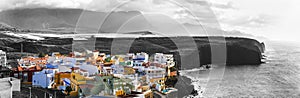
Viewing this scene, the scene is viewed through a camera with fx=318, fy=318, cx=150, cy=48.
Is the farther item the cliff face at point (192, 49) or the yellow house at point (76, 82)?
the cliff face at point (192, 49)

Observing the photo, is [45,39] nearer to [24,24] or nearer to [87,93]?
[24,24]

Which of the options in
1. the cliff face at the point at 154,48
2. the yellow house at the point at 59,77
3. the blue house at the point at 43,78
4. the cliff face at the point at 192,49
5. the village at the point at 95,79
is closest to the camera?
the village at the point at 95,79

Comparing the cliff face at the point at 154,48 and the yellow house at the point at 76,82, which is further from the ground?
the cliff face at the point at 154,48

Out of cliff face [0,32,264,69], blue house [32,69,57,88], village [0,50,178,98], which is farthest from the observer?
cliff face [0,32,264,69]

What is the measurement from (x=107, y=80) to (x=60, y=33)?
18618mm

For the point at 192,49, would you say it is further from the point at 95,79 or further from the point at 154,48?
the point at 95,79

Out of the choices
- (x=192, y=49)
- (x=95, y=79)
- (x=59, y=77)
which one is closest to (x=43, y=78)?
(x=59, y=77)

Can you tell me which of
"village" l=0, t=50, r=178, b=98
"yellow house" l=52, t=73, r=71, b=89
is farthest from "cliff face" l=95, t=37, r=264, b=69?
"yellow house" l=52, t=73, r=71, b=89

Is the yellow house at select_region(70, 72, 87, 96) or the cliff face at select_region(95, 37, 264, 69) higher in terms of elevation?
the cliff face at select_region(95, 37, 264, 69)

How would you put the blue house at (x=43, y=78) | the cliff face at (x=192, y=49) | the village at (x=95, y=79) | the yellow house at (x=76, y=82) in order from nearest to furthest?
the village at (x=95, y=79) → the yellow house at (x=76, y=82) → the blue house at (x=43, y=78) → the cliff face at (x=192, y=49)

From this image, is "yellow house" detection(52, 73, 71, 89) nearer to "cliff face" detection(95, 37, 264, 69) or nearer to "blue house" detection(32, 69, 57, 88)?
"blue house" detection(32, 69, 57, 88)

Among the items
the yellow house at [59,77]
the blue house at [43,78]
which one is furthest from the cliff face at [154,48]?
the yellow house at [59,77]

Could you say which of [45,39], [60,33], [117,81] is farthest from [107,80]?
[60,33]

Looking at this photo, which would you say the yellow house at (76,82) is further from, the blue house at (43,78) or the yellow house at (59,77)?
the blue house at (43,78)
